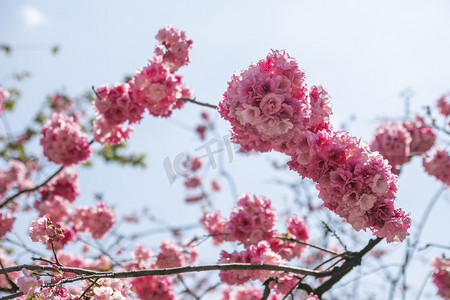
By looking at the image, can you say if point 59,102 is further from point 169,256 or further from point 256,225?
point 256,225

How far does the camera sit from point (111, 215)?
5848mm

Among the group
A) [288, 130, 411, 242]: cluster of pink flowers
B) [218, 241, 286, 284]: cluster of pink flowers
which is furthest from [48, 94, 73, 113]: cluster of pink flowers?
[288, 130, 411, 242]: cluster of pink flowers

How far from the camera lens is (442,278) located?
16.1ft

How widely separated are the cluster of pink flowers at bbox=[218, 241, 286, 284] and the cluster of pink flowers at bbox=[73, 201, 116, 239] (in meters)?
2.89

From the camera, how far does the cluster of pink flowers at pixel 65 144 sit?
169 inches

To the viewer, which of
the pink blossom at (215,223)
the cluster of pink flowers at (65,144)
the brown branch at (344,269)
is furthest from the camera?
Answer: the pink blossom at (215,223)

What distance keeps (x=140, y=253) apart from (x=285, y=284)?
2425 millimetres

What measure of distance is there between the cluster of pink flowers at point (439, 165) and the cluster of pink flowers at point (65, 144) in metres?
4.76

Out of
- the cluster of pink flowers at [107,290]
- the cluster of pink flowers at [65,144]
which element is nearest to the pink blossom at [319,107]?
the cluster of pink flowers at [107,290]

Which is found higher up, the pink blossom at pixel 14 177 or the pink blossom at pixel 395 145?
the pink blossom at pixel 14 177

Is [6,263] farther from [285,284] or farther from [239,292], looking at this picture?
[285,284]

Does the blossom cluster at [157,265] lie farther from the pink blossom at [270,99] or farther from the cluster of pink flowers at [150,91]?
the pink blossom at [270,99]

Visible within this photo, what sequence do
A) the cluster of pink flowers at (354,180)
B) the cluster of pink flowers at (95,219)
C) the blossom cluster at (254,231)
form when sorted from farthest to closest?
1. the cluster of pink flowers at (95,219)
2. the blossom cluster at (254,231)
3. the cluster of pink flowers at (354,180)

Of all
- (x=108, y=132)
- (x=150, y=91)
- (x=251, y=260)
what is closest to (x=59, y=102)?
(x=108, y=132)
